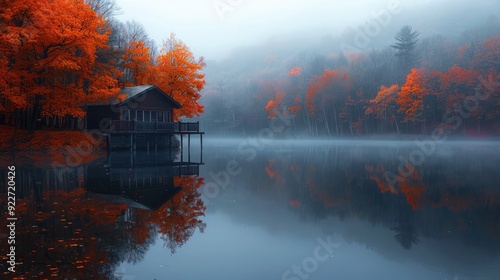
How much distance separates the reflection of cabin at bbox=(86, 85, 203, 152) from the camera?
4016 centimetres

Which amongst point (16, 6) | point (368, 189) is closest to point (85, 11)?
point (16, 6)

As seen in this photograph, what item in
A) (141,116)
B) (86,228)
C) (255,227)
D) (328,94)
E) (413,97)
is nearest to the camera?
(86,228)

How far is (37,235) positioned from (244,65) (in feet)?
553

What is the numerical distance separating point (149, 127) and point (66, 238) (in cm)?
2793

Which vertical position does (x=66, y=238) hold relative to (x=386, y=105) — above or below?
below

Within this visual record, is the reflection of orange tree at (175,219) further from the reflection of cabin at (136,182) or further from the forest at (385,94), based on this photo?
the forest at (385,94)

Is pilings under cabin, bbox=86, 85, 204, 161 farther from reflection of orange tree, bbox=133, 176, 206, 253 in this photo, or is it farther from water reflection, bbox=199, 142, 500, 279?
reflection of orange tree, bbox=133, 176, 206, 253

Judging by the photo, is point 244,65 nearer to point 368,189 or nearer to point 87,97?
point 87,97

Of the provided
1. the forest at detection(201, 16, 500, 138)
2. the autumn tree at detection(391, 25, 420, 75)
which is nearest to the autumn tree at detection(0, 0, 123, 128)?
the forest at detection(201, 16, 500, 138)

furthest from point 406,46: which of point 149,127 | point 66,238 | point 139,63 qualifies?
point 66,238

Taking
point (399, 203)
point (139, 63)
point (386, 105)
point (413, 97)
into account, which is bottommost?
point (399, 203)

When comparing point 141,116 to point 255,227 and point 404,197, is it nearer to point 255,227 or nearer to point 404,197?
point 404,197

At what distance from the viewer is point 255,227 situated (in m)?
14.7

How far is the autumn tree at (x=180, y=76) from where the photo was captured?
5006cm
